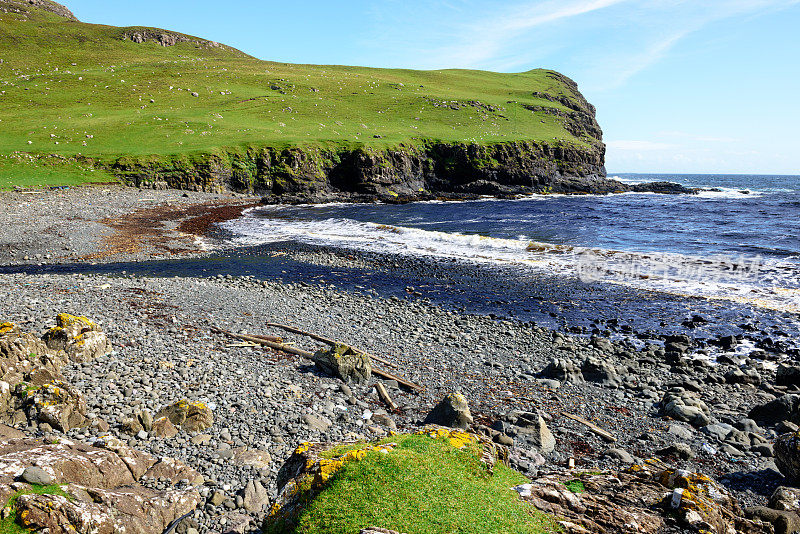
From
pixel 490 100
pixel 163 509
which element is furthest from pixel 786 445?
pixel 490 100

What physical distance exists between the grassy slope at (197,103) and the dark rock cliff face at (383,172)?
384cm

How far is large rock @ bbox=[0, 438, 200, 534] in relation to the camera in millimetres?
5320

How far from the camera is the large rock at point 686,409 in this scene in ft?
39.7

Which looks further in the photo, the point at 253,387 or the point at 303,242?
the point at 303,242

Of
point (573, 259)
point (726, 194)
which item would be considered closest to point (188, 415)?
point (573, 259)

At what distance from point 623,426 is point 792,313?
16.9m

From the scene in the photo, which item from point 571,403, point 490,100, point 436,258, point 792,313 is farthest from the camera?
point 490,100

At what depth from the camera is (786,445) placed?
9602 millimetres

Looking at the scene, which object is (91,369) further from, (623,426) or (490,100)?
(490,100)

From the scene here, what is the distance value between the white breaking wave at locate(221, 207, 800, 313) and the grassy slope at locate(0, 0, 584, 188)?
35811mm

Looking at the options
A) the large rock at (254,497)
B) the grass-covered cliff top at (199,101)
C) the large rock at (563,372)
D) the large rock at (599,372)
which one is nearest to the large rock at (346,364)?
the large rock at (254,497)

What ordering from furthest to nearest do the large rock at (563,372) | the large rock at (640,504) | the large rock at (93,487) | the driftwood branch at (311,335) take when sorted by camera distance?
1. the driftwood branch at (311,335)
2. the large rock at (563,372)
3. the large rock at (640,504)
4. the large rock at (93,487)

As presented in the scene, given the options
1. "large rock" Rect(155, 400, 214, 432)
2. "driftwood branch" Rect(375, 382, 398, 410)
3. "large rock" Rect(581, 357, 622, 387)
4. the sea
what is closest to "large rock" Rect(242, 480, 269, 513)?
"large rock" Rect(155, 400, 214, 432)

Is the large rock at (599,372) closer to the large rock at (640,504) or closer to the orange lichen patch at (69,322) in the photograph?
the large rock at (640,504)
